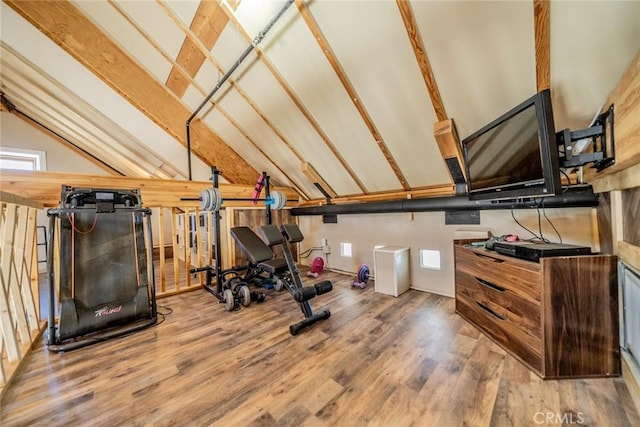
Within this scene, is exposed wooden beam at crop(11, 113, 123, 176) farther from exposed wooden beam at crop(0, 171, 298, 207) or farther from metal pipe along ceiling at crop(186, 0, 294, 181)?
metal pipe along ceiling at crop(186, 0, 294, 181)

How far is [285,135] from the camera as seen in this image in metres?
3.45

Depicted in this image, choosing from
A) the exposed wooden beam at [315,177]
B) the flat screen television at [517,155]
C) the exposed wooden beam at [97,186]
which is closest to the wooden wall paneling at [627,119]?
the flat screen television at [517,155]

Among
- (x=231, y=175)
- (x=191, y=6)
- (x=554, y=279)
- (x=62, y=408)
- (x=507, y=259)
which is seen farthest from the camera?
(x=231, y=175)

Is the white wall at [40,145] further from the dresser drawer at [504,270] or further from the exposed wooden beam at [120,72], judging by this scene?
the dresser drawer at [504,270]

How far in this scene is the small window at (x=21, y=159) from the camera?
5.12 m

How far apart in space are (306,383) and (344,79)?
253cm

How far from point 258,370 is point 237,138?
3.46m

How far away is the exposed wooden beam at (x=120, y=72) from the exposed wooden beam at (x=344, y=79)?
265 centimetres

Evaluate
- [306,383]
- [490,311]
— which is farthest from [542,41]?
[306,383]

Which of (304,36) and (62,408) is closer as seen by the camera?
(62,408)

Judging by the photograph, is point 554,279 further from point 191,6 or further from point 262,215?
point 262,215

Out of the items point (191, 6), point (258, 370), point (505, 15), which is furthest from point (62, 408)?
point (505, 15)

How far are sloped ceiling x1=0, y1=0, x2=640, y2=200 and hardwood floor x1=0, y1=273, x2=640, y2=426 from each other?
6.54ft

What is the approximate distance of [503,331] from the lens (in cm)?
189
